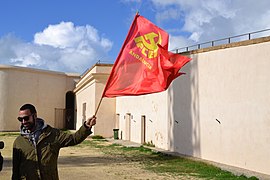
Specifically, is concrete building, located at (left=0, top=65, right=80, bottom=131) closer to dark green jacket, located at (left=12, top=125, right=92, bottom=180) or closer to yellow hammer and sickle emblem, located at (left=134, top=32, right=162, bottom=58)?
yellow hammer and sickle emblem, located at (left=134, top=32, right=162, bottom=58)

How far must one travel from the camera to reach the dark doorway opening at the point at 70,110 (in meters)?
47.6

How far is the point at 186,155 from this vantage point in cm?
1758

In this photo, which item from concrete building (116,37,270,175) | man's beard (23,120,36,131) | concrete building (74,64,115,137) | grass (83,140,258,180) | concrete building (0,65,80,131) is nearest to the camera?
man's beard (23,120,36,131)

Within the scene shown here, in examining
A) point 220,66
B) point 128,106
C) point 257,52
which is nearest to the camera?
point 257,52

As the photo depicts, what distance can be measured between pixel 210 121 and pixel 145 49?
8826 millimetres

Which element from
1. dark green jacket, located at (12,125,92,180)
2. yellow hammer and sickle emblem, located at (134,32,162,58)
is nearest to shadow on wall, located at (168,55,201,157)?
yellow hammer and sickle emblem, located at (134,32,162,58)

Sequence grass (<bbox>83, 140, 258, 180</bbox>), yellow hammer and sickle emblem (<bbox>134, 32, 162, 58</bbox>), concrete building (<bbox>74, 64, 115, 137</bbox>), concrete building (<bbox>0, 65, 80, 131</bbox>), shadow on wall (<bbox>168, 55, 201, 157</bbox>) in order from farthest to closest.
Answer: concrete building (<bbox>0, 65, 80, 131</bbox>) → concrete building (<bbox>74, 64, 115, 137</bbox>) → shadow on wall (<bbox>168, 55, 201, 157</bbox>) → grass (<bbox>83, 140, 258, 180</bbox>) → yellow hammer and sickle emblem (<bbox>134, 32, 162, 58</bbox>)

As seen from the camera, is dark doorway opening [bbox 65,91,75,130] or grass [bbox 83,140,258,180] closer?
grass [bbox 83,140,258,180]

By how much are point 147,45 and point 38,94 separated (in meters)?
39.1

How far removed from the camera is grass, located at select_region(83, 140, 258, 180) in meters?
12.5

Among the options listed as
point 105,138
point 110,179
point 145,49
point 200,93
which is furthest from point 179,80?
point 105,138

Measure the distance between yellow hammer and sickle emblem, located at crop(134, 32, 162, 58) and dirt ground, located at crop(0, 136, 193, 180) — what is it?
548cm

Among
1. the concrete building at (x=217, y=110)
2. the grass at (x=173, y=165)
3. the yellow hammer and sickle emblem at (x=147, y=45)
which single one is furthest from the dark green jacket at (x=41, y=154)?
the concrete building at (x=217, y=110)

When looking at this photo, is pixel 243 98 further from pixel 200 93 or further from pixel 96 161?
pixel 96 161
